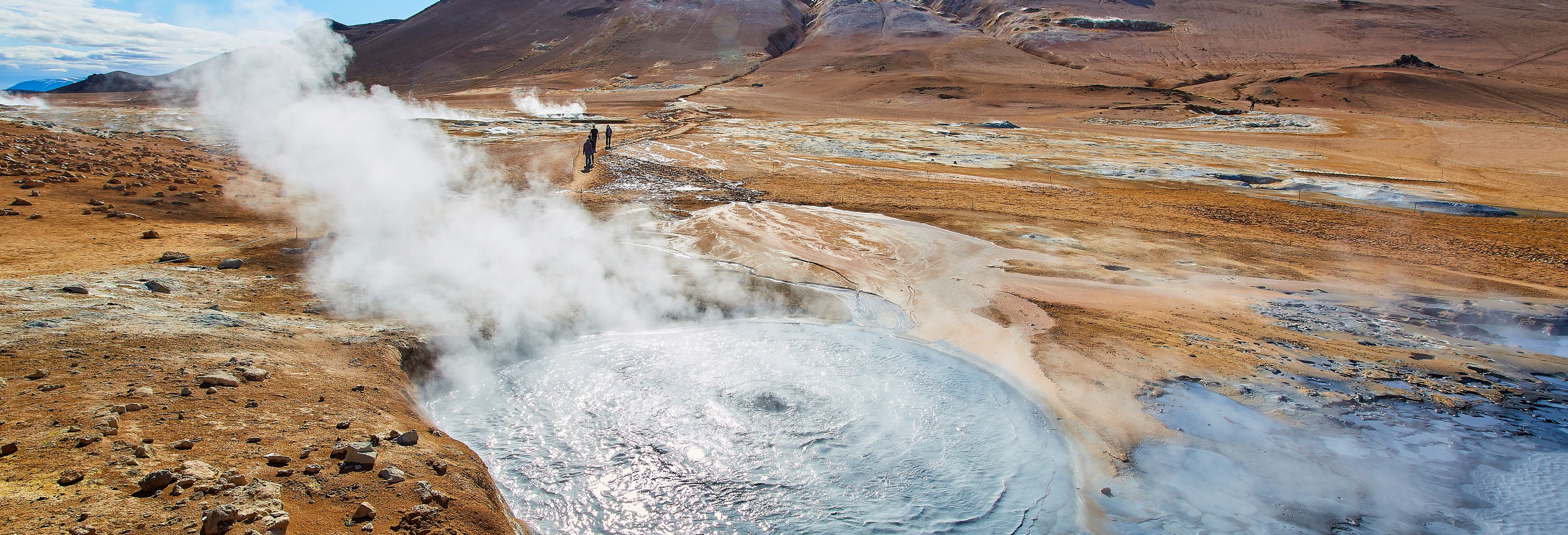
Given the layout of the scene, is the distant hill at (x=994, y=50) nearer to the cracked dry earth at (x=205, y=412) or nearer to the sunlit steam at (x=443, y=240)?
the sunlit steam at (x=443, y=240)

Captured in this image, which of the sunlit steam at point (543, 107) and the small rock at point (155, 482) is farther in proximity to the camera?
the sunlit steam at point (543, 107)

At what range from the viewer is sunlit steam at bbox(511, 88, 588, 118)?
35812 millimetres

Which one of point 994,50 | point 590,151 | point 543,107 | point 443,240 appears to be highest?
point 994,50

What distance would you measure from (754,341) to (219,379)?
4.52 meters

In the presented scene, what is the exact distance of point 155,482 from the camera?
3646 millimetres

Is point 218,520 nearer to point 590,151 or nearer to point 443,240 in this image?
point 443,240

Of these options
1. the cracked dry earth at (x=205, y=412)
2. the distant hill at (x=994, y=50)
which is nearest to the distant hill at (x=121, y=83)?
Result: the distant hill at (x=994, y=50)

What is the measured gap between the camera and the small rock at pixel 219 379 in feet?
16.6

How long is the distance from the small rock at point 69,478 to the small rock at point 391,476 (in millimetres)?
1306

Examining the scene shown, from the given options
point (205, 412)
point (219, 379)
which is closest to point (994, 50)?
point (219, 379)

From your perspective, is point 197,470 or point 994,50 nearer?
point 197,470

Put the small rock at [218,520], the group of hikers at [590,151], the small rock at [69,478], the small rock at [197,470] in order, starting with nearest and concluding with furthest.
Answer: the small rock at [218,520] < the small rock at [69,478] < the small rock at [197,470] < the group of hikers at [590,151]

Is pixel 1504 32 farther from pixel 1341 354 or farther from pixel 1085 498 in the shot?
pixel 1085 498

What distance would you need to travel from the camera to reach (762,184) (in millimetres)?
17422
